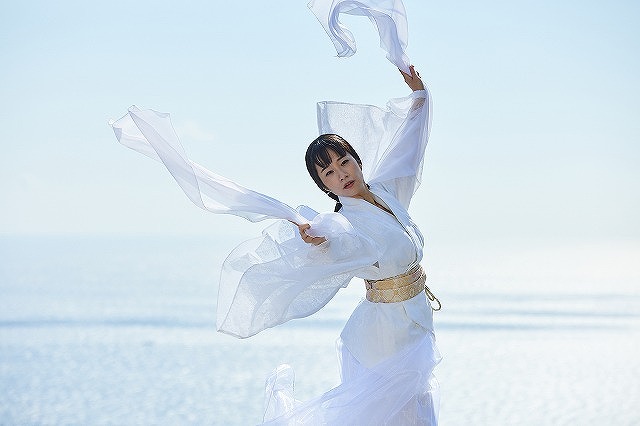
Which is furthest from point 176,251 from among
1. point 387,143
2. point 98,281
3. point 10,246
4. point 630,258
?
point 387,143

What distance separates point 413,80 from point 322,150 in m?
0.33

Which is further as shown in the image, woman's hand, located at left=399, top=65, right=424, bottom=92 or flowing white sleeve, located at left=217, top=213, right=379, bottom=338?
woman's hand, located at left=399, top=65, right=424, bottom=92

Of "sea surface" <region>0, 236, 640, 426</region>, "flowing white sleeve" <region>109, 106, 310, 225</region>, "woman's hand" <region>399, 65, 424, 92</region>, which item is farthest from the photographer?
"sea surface" <region>0, 236, 640, 426</region>

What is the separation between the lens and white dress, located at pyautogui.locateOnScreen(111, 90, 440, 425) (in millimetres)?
2352

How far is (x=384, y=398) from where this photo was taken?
2.48 metres

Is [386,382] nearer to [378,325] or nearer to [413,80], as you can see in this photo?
[378,325]

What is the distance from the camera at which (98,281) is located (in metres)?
19.7

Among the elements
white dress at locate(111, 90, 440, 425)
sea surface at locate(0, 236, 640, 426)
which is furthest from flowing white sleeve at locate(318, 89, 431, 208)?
sea surface at locate(0, 236, 640, 426)

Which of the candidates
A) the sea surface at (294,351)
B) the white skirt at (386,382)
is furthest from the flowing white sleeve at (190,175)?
the sea surface at (294,351)

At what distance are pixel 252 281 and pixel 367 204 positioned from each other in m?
0.40

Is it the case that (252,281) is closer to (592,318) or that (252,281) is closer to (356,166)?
(356,166)

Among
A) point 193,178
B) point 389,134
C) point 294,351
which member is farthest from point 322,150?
point 294,351

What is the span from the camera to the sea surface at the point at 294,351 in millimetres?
6539

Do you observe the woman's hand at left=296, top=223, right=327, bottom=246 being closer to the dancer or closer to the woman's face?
the dancer
